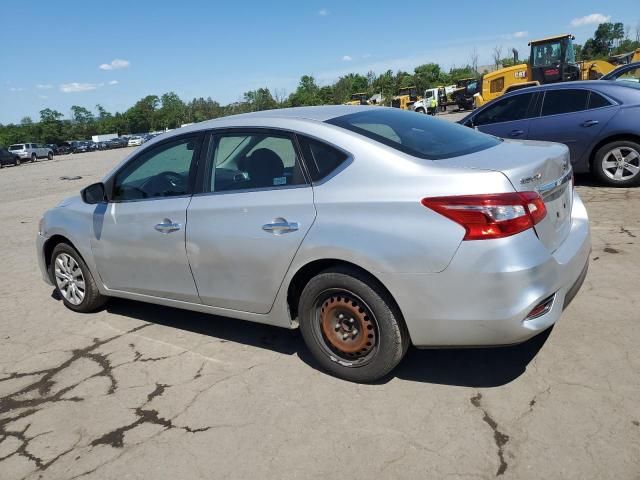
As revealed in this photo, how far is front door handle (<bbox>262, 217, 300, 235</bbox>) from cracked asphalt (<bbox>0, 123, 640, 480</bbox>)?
97 cm

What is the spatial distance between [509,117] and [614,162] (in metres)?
1.67

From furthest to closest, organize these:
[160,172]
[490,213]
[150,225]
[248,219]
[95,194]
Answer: [95,194], [160,172], [150,225], [248,219], [490,213]

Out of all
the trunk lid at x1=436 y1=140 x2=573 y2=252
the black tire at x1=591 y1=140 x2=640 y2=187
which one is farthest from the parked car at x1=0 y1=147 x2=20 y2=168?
the trunk lid at x1=436 y1=140 x2=573 y2=252

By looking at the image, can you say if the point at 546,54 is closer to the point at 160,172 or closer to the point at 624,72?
the point at 624,72

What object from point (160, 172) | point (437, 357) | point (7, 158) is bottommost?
point (7, 158)

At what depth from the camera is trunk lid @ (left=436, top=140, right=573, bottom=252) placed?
2795 millimetres

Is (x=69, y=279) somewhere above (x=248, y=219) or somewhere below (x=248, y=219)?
below

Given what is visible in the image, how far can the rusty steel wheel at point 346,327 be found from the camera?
3.11 m

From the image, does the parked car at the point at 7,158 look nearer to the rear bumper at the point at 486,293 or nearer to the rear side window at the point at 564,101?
the rear side window at the point at 564,101

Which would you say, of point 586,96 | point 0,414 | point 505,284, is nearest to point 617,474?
point 505,284

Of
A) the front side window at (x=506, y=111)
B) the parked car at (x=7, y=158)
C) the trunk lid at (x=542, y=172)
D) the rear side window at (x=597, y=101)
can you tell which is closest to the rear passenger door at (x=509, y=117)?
the front side window at (x=506, y=111)

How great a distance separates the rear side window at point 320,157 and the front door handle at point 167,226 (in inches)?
43.9

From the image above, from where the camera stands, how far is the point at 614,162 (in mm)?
7441

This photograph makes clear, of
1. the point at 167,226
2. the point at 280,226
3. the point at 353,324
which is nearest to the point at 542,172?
the point at 353,324
